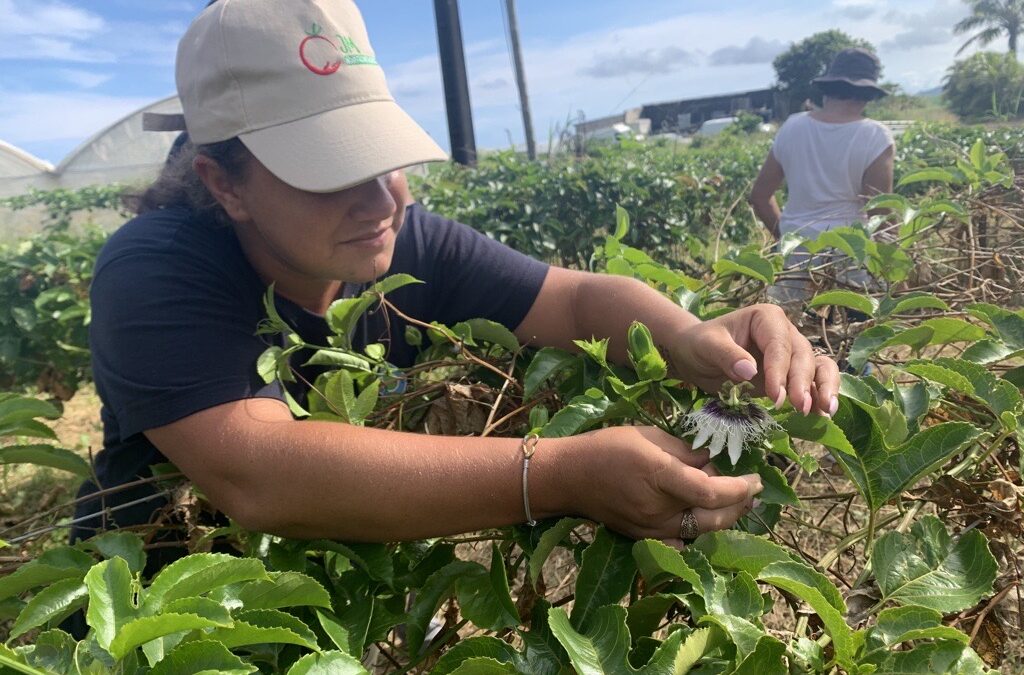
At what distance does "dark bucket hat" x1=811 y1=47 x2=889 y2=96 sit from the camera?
3623mm

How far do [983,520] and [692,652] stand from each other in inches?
20.1

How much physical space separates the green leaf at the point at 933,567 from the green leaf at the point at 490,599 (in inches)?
16.3

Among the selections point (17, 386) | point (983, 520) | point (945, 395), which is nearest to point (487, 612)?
point (983, 520)

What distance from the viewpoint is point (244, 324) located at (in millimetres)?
1259

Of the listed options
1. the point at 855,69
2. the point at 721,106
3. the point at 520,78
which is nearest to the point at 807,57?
the point at 721,106

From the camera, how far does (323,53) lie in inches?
50.1

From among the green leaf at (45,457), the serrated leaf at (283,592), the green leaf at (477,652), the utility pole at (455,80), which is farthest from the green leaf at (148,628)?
the utility pole at (455,80)

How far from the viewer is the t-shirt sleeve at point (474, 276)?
1573 millimetres

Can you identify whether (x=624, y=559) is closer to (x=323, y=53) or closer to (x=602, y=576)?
(x=602, y=576)

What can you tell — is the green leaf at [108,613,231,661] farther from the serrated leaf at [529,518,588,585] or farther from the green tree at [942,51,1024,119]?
the green tree at [942,51,1024,119]

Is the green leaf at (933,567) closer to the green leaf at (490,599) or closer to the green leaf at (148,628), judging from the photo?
the green leaf at (490,599)

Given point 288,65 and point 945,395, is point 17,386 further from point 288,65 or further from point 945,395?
point 945,395

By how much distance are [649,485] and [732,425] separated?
12 centimetres

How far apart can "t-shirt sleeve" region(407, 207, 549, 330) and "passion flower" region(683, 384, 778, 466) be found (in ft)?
2.41
